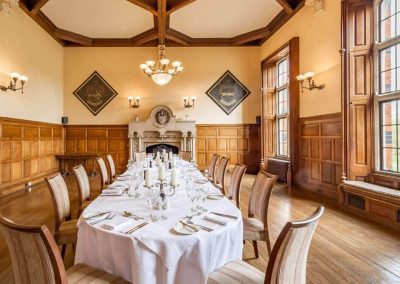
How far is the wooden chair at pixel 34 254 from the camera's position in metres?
1.29

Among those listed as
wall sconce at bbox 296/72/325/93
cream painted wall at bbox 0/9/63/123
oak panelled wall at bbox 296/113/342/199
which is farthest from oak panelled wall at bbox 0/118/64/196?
oak panelled wall at bbox 296/113/342/199

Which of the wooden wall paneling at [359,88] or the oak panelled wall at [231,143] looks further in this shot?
the oak panelled wall at [231,143]

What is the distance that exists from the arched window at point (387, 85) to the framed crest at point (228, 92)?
514 cm

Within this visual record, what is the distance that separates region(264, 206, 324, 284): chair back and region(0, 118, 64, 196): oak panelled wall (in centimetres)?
639

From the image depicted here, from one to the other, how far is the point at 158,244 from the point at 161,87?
8.37 metres

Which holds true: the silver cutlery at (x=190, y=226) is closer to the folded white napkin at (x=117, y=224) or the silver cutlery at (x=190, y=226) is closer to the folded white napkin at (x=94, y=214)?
the folded white napkin at (x=117, y=224)

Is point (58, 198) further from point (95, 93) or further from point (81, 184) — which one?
point (95, 93)

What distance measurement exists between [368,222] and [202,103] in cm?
A: 656

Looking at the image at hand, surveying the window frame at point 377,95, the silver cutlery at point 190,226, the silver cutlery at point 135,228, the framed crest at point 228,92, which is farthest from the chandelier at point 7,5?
the window frame at point 377,95

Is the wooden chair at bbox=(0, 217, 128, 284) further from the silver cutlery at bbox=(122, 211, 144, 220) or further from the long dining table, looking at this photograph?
the silver cutlery at bbox=(122, 211, 144, 220)

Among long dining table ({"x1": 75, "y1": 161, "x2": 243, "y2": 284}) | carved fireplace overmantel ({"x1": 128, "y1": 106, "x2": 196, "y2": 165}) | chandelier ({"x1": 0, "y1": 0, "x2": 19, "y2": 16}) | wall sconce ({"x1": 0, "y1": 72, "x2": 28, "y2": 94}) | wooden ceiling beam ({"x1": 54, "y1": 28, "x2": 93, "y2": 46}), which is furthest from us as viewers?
carved fireplace overmantel ({"x1": 128, "y1": 106, "x2": 196, "y2": 165})

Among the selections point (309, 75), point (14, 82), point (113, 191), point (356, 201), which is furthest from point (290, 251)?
point (14, 82)

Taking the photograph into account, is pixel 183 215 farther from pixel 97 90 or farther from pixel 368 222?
pixel 97 90

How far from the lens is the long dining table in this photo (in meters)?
1.60
